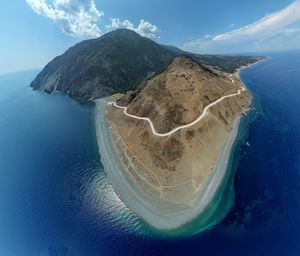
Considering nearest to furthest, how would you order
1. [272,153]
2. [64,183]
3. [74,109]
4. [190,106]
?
[64,183] → [272,153] → [190,106] → [74,109]

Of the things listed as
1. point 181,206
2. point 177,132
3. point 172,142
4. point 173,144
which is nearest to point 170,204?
point 181,206

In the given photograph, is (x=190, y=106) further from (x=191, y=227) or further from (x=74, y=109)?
(x=74, y=109)

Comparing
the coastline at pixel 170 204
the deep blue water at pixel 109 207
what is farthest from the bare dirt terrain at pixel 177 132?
the deep blue water at pixel 109 207

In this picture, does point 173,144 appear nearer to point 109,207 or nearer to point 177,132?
point 177,132

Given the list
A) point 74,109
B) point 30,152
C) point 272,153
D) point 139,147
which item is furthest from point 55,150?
point 272,153

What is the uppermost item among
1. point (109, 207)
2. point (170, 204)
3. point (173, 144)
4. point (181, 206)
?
point (173, 144)

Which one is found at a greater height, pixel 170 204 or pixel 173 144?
pixel 173 144
